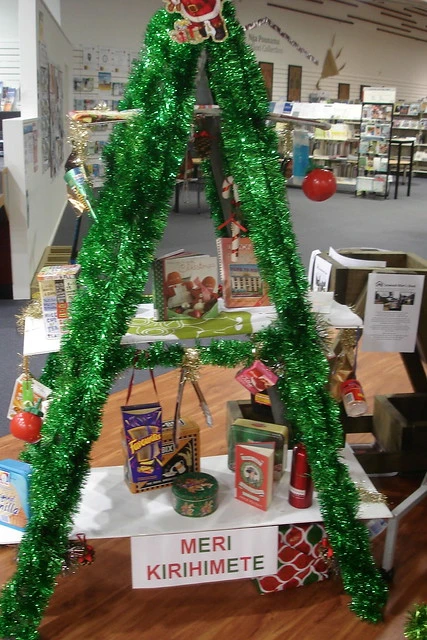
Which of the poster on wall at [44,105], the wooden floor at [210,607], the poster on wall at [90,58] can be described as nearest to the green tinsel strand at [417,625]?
the wooden floor at [210,607]

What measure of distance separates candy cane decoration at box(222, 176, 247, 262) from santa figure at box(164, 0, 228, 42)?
493 millimetres

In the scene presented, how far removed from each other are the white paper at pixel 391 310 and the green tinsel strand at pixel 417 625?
2.99 ft

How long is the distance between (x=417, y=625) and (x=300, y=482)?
52 centimetres

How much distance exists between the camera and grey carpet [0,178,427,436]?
7.46m

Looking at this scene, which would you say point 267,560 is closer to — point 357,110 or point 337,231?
point 337,231

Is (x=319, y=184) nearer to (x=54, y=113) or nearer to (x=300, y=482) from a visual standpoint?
(x=300, y=482)

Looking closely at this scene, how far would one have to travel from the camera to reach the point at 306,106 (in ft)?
41.8

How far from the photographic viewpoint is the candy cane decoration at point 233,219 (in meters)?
2.08

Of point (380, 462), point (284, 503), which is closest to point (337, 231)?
point (380, 462)

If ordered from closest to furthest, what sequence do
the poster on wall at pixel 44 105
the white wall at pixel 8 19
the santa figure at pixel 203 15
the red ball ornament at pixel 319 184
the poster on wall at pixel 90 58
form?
1. the santa figure at pixel 203 15
2. the red ball ornament at pixel 319 184
3. the poster on wall at pixel 44 105
4. the white wall at pixel 8 19
5. the poster on wall at pixel 90 58

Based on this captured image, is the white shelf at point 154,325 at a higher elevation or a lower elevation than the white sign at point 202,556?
higher

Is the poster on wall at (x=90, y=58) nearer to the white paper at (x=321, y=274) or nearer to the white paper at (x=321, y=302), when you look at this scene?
the white paper at (x=321, y=274)

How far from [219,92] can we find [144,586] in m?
1.49

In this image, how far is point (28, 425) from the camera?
1.92m
